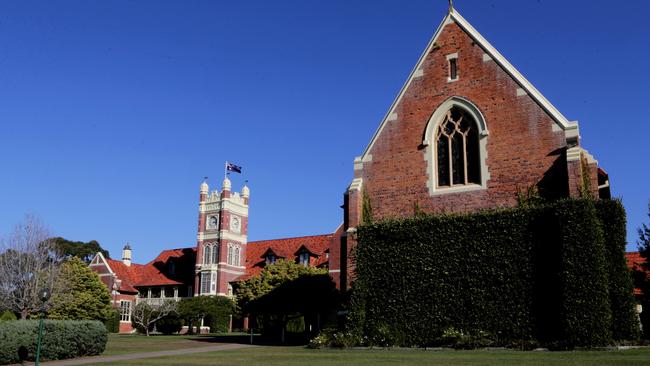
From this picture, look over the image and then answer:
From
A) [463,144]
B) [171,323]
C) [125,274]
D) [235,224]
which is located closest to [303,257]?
[235,224]

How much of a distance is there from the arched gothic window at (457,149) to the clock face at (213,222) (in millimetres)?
49885

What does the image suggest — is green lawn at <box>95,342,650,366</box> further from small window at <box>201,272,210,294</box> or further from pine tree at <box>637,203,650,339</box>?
small window at <box>201,272,210,294</box>

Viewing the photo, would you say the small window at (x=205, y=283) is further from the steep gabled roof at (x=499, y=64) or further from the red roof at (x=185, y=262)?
the steep gabled roof at (x=499, y=64)

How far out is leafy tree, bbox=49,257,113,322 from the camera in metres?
47.5

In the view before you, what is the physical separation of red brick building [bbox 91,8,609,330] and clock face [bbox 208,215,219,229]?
153ft

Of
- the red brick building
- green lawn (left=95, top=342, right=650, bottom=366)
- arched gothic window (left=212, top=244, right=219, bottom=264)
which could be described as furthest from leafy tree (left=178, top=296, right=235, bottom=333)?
green lawn (left=95, top=342, right=650, bottom=366)

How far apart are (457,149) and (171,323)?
43.2 m

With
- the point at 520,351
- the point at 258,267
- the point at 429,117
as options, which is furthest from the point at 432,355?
the point at 258,267

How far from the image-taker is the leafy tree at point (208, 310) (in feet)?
190

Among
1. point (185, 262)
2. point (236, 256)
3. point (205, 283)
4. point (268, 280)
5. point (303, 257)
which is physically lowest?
point (268, 280)

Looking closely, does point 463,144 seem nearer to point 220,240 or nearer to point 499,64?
point 499,64

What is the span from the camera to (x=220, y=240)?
6906cm

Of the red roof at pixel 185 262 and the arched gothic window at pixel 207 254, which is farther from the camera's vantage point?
the arched gothic window at pixel 207 254

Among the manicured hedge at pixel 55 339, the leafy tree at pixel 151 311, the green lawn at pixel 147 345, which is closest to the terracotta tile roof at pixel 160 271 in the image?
the leafy tree at pixel 151 311
